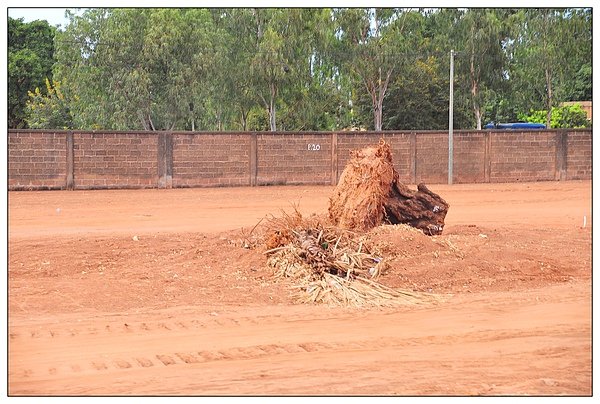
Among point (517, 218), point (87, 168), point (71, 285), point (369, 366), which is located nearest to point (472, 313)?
point (369, 366)

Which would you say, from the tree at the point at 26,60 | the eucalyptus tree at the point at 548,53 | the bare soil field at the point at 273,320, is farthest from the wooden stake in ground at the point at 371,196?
the tree at the point at 26,60

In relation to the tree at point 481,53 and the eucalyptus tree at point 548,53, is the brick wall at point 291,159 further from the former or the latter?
the tree at point 481,53

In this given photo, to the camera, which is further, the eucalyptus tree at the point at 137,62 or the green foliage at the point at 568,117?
the green foliage at the point at 568,117

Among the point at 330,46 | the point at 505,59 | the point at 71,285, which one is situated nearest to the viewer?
the point at 71,285

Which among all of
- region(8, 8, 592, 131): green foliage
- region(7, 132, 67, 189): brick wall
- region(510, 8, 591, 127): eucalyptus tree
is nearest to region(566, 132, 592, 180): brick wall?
region(510, 8, 591, 127): eucalyptus tree

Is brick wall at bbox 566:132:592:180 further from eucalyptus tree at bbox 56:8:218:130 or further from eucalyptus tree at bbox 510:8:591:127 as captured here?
eucalyptus tree at bbox 56:8:218:130

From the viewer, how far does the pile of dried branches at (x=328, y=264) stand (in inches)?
392

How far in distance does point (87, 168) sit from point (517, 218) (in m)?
12.8

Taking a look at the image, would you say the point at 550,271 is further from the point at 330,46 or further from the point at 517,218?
the point at 330,46

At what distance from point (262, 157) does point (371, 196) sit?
1539 cm

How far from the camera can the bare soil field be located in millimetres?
6738

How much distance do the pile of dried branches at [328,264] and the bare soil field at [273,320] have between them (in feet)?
0.70

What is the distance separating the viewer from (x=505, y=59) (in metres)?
43.6

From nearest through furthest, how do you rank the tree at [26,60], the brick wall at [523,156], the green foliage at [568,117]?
the brick wall at [523,156]
the tree at [26,60]
the green foliage at [568,117]
